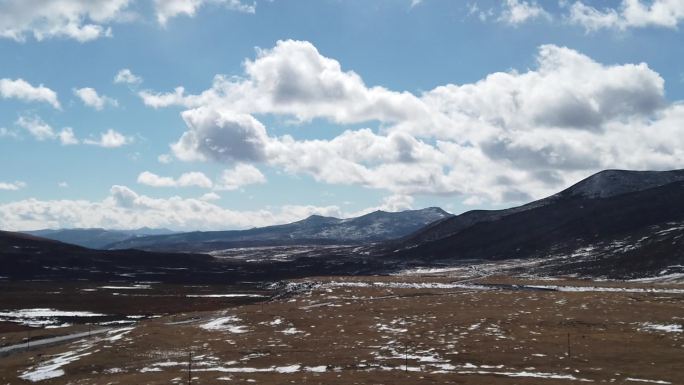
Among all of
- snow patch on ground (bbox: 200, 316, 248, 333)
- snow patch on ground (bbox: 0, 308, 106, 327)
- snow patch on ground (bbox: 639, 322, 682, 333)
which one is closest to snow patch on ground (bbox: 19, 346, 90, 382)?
snow patch on ground (bbox: 200, 316, 248, 333)

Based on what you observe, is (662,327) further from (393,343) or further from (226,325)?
(226,325)

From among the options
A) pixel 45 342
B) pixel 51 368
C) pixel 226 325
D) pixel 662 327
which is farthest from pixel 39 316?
pixel 662 327

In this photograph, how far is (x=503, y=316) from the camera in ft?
234

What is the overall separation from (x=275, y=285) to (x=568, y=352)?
121 metres

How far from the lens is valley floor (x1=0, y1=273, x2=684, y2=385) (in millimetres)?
42250

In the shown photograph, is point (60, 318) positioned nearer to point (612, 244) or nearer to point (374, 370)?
point (374, 370)

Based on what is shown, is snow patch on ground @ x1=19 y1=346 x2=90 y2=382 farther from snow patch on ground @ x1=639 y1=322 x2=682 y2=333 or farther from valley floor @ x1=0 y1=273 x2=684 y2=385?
snow patch on ground @ x1=639 y1=322 x2=682 y2=333

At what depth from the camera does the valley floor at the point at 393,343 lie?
4225 centimetres

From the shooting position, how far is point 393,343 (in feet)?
185

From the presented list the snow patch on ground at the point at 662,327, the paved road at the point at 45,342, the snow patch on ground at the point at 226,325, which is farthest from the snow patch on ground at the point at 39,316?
the snow patch on ground at the point at 662,327

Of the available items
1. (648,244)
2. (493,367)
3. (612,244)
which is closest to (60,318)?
(493,367)

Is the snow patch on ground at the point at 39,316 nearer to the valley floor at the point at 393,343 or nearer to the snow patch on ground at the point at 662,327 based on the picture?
the valley floor at the point at 393,343

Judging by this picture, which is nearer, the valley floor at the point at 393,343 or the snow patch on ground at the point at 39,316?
the valley floor at the point at 393,343

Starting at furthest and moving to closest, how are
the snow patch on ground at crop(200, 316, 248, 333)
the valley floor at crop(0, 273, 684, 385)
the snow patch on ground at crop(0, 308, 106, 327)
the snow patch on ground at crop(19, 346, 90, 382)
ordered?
1. the snow patch on ground at crop(0, 308, 106, 327)
2. the snow patch on ground at crop(200, 316, 248, 333)
3. the snow patch on ground at crop(19, 346, 90, 382)
4. the valley floor at crop(0, 273, 684, 385)
